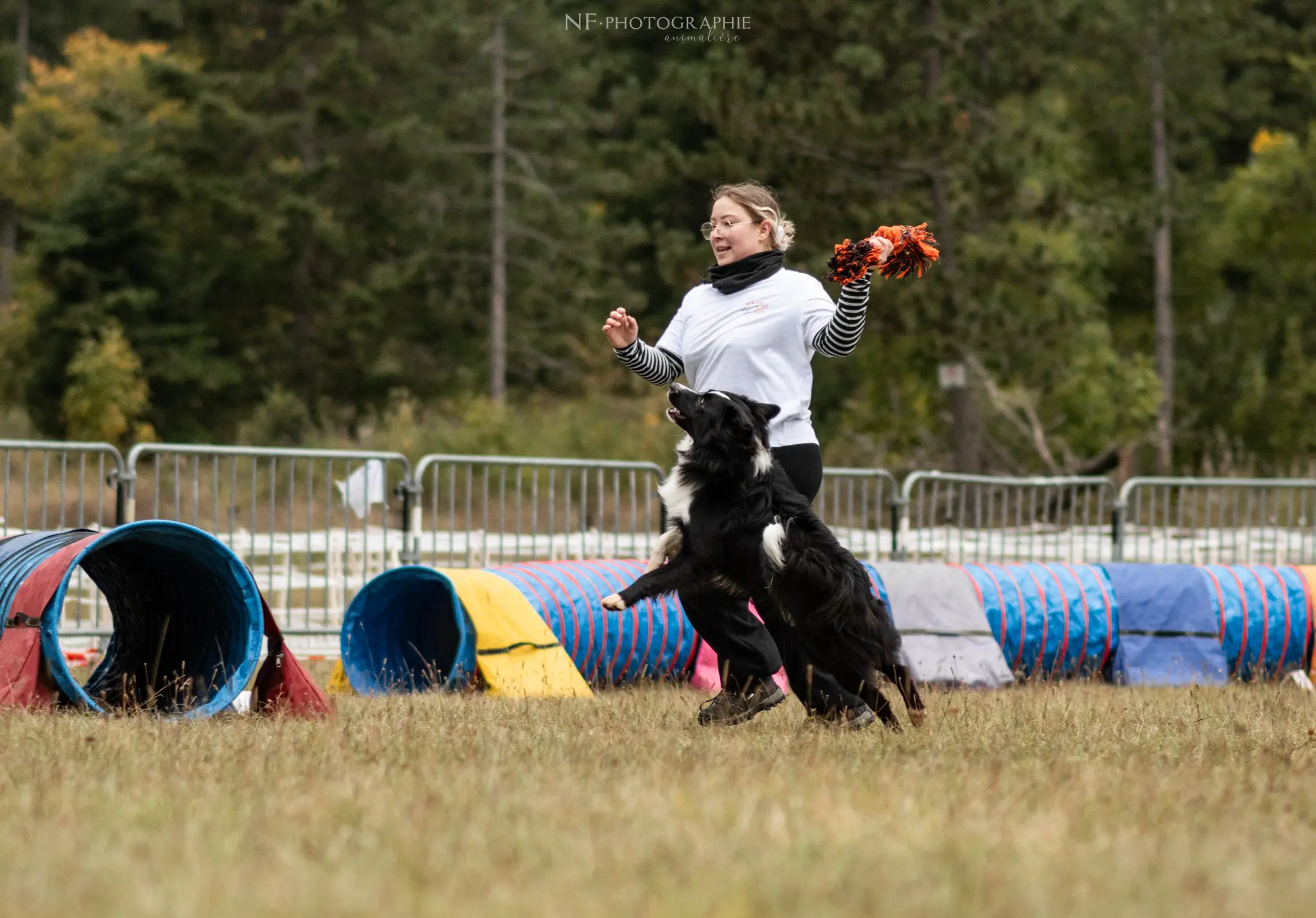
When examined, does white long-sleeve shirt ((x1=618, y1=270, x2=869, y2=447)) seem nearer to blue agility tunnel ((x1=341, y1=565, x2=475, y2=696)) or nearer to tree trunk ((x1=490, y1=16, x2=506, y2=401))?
blue agility tunnel ((x1=341, y1=565, x2=475, y2=696))

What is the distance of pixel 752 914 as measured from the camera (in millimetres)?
2646

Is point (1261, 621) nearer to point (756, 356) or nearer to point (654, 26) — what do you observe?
point (756, 356)

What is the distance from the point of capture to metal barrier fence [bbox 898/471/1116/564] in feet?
43.7

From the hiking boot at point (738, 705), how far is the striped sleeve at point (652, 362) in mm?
1167

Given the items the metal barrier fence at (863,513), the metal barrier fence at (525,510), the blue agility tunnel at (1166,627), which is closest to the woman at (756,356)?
the blue agility tunnel at (1166,627)

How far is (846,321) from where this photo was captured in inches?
214

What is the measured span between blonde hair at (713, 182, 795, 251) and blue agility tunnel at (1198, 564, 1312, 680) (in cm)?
494

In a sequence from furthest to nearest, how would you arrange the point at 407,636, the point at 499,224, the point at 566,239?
the point at 566,239, the point at 499,224, the point at 407,636

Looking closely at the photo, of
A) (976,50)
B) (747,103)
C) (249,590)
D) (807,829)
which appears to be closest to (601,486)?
(249,590)

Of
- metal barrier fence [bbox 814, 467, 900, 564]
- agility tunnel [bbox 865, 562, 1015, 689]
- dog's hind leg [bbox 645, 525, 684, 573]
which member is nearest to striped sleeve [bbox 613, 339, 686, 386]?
dog's hind leg [bbox 645, 525, 684, 573]

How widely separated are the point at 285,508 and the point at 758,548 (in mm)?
6218

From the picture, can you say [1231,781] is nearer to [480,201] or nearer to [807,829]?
[807,829]

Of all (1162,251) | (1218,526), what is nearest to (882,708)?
(1218,526)

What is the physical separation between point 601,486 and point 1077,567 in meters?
3.55
